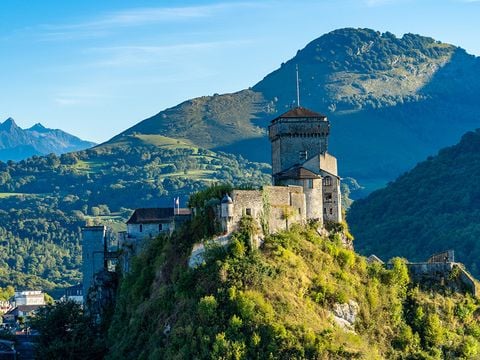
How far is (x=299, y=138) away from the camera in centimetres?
7550

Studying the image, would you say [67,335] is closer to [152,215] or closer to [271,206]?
[152,215]

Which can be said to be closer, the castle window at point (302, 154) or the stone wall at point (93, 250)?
the castle window at point (302, 154)

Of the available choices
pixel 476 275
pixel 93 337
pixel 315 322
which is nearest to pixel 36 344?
pixel 93 337

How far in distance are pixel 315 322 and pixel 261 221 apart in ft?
24.3

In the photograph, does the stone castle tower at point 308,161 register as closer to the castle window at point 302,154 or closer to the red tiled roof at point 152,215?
the castle window at point 302,154

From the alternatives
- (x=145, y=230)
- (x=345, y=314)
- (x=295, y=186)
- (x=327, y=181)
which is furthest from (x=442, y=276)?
(x=145, y=230)

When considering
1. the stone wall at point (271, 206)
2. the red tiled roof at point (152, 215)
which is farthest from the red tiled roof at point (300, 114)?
the red tiled roof at point (152, 215)

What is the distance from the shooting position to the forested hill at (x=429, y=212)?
15100 cm

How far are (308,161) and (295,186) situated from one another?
375 cm

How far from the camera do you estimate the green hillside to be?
60000 mm

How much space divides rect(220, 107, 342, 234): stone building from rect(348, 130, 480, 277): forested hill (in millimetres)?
69071

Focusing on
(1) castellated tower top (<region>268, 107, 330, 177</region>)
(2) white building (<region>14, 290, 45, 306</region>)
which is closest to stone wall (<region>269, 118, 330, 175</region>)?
(1) castellated tower top (<region>268, 107, 330, 177</region>)

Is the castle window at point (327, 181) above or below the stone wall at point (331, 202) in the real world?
above

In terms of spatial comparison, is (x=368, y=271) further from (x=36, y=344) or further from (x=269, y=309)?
(x=36, y=344)
